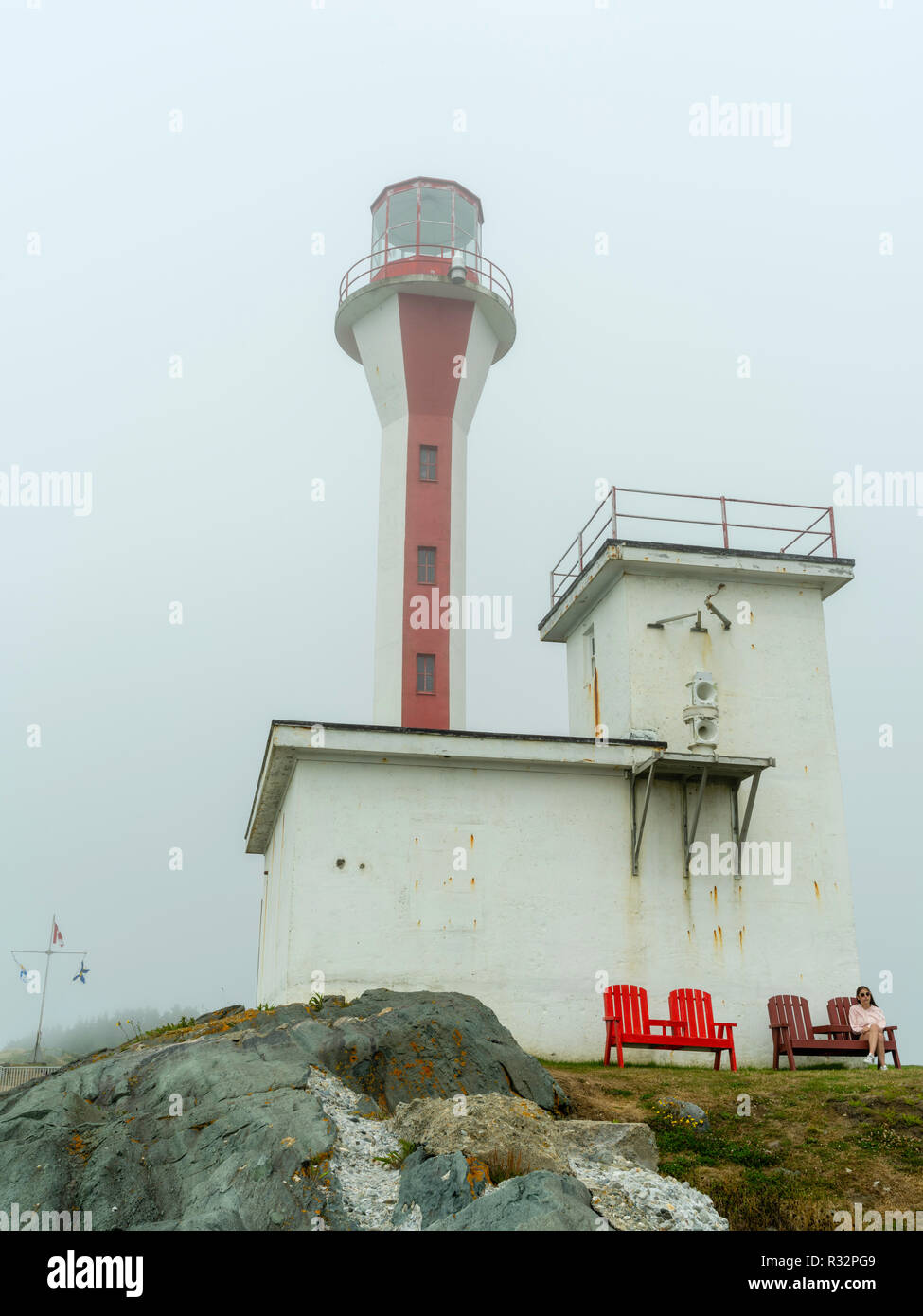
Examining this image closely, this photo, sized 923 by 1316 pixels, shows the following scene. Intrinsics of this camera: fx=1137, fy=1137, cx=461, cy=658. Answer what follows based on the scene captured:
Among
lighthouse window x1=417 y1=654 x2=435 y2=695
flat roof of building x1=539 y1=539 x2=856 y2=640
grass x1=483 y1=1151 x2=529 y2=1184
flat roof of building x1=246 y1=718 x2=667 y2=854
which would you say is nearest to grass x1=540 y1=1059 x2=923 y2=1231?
grass x1=483 y1=1151 x2=529 y2=1184

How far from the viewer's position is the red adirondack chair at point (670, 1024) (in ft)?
49.2

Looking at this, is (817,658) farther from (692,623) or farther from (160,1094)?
(160,1094)

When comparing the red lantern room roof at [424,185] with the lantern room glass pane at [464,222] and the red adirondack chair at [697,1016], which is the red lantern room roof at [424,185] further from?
the red adirondack chair at [697,1016]

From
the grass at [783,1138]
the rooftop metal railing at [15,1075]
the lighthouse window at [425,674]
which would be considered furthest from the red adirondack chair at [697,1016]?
the rooftop metal railing at [15,1075]

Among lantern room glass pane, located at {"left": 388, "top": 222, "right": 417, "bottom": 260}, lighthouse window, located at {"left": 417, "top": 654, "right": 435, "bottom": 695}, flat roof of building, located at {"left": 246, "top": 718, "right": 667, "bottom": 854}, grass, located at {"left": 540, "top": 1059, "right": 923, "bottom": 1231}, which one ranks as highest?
lantern room glass pane, located at {"left": 388, "top": 222, "right": 417, "bottom": 260}

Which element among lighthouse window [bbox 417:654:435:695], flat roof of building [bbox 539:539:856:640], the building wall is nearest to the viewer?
the building wall

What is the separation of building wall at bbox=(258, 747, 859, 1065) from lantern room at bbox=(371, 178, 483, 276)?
50.2 feet

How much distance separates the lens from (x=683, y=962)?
57.0 ft

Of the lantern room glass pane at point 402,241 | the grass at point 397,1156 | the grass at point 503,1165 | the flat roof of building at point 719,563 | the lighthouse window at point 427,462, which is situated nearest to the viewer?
the grass at point 503,1165

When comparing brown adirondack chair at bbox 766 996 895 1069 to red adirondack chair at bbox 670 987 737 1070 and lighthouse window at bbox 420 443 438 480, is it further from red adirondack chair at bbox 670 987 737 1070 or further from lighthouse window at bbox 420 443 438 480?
lighthouse window at bbox 420 443 438 480

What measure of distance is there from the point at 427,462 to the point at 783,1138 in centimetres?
1740

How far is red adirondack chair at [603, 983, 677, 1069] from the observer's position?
49.7 feet

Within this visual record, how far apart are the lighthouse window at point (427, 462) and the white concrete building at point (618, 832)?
5682mm

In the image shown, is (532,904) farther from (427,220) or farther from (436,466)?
(427,220)
